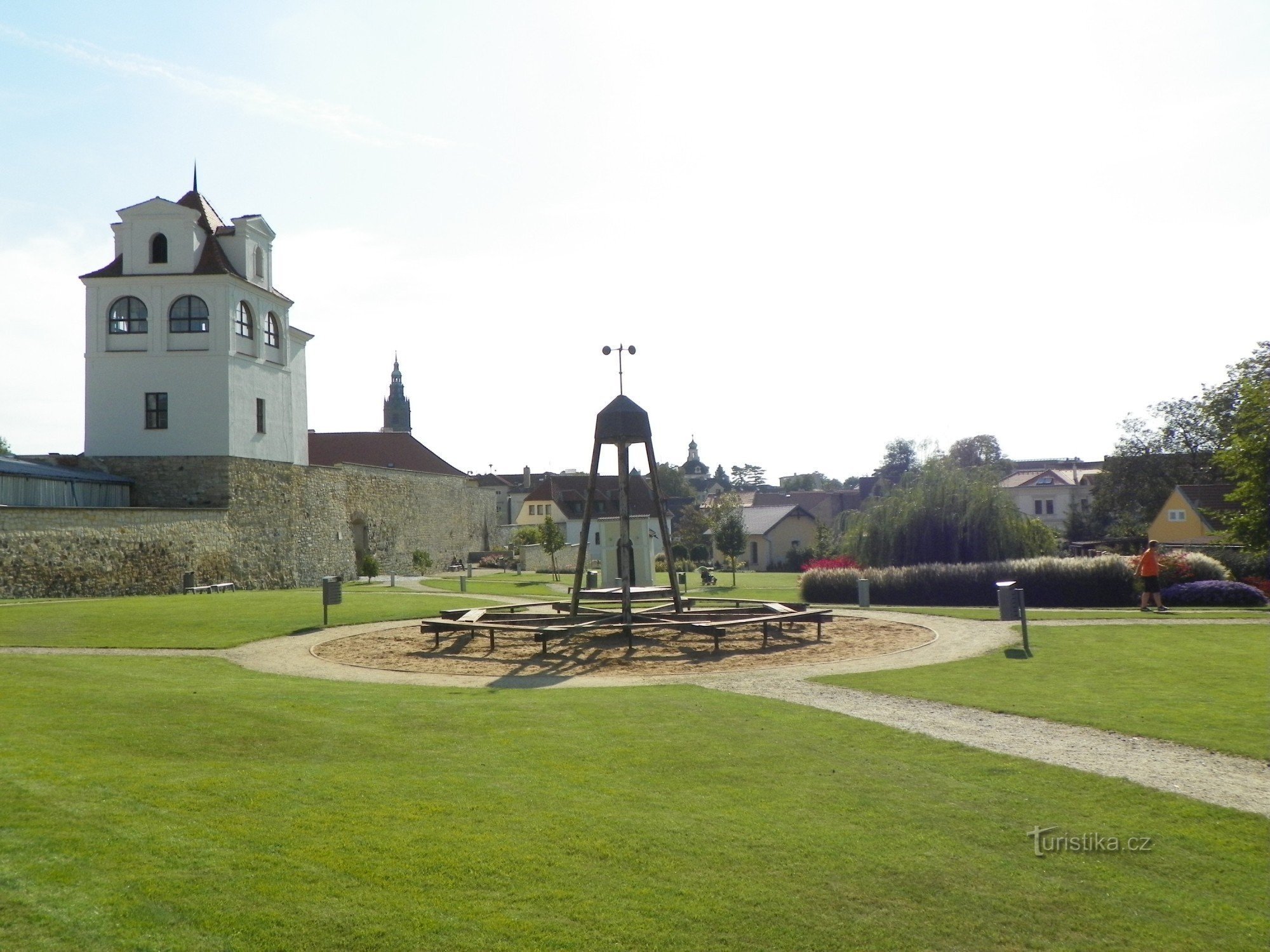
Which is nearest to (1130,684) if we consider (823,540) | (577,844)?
(577,844)


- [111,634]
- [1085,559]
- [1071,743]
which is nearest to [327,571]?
[111,634]

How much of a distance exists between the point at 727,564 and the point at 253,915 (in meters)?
63.0

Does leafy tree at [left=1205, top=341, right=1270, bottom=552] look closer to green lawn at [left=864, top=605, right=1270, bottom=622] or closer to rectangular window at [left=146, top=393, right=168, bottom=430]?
green lawn at [left=864, top=605, right=1270, bottom=622]

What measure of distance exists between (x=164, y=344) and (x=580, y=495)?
155ft

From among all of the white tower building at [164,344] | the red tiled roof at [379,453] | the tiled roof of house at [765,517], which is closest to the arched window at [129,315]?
the white tower building at [164,344]

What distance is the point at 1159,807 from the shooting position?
665 cm

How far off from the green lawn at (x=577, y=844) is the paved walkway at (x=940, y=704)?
0.48 m

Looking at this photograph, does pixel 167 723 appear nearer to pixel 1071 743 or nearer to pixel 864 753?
pixel 864 753

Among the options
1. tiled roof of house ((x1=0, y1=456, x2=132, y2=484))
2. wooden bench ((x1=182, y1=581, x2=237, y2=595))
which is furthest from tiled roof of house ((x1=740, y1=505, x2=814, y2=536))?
tiled roof of house ((x1=0, y1=456, x2=132, y2=484))

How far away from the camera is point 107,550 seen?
98.1 feet

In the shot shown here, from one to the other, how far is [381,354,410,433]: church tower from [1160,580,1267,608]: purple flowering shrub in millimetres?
105156

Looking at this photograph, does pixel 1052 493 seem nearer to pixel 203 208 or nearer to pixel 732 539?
pixel 732 539

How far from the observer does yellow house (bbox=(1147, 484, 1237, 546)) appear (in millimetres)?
52344

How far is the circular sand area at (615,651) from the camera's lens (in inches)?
579
